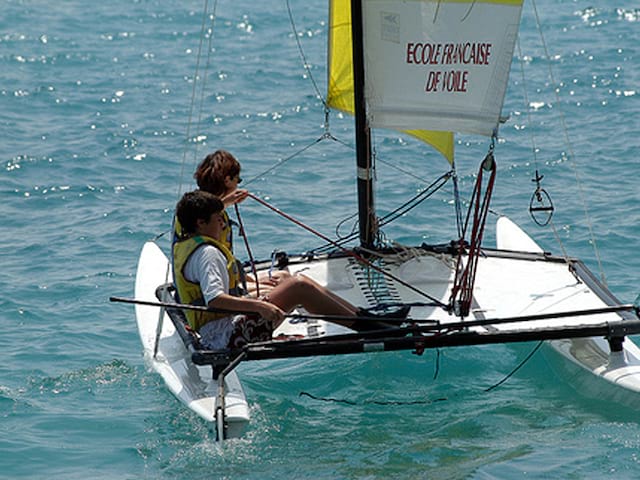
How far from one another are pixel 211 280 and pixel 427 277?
5.36 feet

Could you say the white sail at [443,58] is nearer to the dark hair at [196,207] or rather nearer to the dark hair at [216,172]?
the dark hair at [216,172]

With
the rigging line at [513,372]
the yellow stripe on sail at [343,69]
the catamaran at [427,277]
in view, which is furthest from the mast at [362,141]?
the rigging line at [513,372]

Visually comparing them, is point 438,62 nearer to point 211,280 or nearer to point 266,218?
point 211,280

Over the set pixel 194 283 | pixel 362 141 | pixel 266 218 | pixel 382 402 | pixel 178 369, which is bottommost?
pixel 382 402

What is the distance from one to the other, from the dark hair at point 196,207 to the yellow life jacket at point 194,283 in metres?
0.08

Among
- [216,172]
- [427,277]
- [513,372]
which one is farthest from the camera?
[427,277]

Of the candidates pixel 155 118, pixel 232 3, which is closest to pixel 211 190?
pixel 155 118

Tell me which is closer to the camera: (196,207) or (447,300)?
(196,207)

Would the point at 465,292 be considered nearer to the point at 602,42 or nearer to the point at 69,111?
the point at 69,111

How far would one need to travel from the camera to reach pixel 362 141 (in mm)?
6363

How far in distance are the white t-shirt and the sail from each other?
1.34 m

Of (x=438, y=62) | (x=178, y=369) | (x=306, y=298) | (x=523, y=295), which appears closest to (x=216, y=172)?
(x=306, y=298)

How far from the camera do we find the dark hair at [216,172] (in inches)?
223

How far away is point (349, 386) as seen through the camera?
5.99 m
